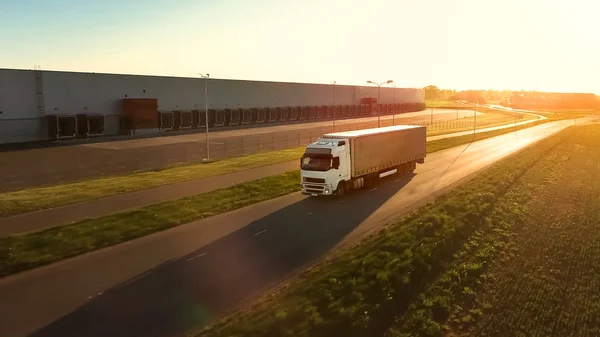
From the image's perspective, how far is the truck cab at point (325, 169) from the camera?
27.4 meters

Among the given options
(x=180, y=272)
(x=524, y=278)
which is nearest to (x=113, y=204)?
(x=180, y=272)

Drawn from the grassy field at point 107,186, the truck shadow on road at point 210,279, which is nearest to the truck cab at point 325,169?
the truck shadow on road at point 210,279

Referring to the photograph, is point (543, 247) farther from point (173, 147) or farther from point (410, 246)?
point (173, 147)

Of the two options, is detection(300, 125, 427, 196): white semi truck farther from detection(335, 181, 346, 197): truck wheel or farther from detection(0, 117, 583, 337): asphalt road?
detection(0, 117, 583, 337): asphalt road

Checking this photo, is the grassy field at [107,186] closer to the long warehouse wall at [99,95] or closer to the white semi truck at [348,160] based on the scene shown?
the white semi truck at [348,160]

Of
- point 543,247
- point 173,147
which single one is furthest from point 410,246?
point 173,147

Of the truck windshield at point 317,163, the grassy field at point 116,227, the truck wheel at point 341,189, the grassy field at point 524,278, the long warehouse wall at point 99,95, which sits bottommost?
the grassy field at point 524,278

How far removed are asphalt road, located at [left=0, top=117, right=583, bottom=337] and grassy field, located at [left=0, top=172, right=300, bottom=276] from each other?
66cm

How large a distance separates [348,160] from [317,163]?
2.13 metres

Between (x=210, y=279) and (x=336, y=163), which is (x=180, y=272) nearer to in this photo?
(x=210, y=279)

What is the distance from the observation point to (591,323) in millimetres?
12977

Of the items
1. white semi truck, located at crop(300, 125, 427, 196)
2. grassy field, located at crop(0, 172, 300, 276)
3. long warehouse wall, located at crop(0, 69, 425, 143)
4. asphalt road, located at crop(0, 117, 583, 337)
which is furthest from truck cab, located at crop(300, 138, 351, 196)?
long warehouse wall, located at crop(0, 69, 425, 143)

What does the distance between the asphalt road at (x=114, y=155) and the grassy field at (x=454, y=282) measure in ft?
80.9

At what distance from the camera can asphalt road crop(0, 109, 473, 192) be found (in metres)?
36.2
